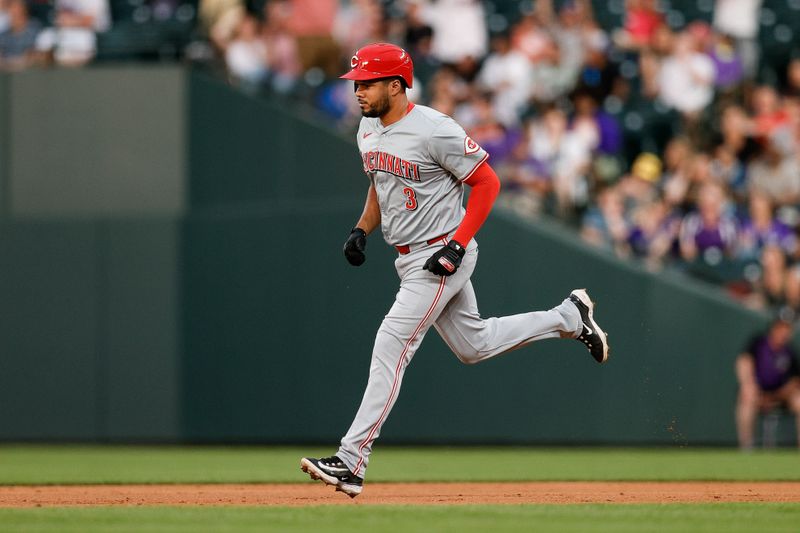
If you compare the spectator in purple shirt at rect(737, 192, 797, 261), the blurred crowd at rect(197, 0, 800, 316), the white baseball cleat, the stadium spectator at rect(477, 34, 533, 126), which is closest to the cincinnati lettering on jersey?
the white baseball cleat

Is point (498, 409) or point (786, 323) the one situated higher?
point (786, 323)

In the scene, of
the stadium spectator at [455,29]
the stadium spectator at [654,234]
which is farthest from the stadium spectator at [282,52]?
the stadium spectator at [654,234]

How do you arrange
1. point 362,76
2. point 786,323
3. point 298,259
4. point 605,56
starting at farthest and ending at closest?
point 605,56, point 298,259, point 786,323, point 362,76

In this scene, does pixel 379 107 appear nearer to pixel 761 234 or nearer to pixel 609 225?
pixel 609 225

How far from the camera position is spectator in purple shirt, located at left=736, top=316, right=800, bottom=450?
12227 mm

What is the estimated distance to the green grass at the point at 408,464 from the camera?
909 centimetres

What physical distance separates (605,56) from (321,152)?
3.09 metres

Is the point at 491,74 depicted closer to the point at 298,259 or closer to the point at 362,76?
the point at 298,259

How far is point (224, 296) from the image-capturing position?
1302 cm

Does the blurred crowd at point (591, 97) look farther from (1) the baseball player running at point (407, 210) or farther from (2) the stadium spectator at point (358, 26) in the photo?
(1) the baseball player running at point (407, 210)

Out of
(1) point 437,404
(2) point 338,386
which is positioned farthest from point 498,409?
(2) point 338,386

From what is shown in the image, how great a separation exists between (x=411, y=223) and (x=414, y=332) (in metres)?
0.54

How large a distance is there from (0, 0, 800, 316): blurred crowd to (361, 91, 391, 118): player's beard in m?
5.74

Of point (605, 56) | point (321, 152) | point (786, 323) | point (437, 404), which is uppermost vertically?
point (605, 56)
